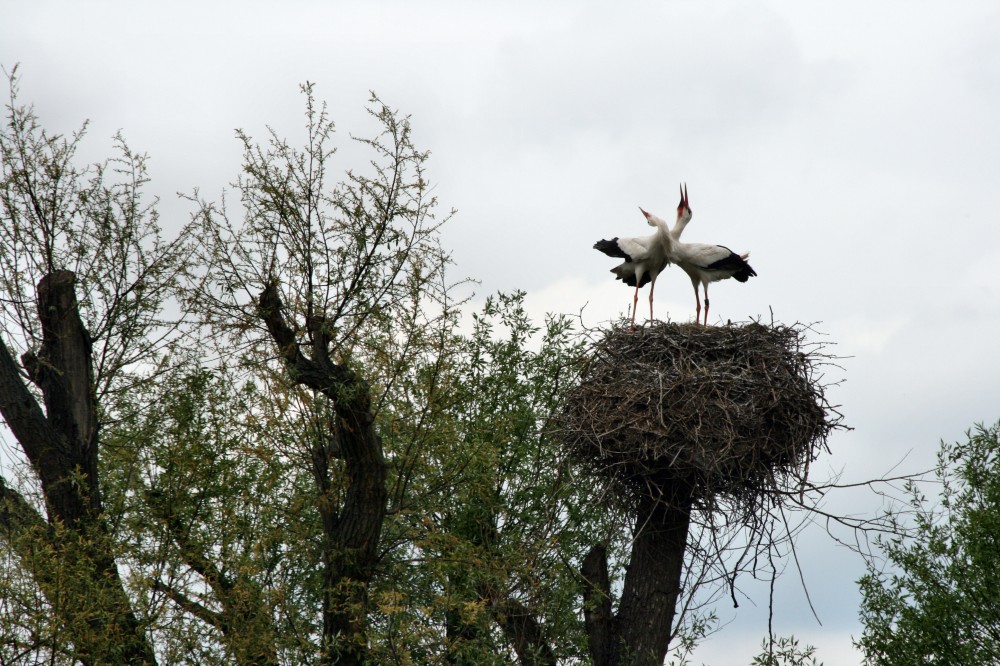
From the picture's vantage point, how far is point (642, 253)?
39.8 feet

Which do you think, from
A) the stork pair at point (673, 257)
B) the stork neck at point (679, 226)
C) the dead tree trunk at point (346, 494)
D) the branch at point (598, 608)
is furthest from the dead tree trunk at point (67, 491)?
the stork neck at point (679, 226)

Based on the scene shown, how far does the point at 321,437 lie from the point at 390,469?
1.23m

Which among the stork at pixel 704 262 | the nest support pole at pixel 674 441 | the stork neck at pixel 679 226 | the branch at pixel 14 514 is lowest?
the branch at pixel 14 514

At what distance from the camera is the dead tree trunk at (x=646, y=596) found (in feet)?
31.4

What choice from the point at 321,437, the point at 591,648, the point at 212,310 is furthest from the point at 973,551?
the point at 212,310

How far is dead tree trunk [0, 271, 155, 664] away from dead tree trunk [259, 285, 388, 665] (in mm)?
1490

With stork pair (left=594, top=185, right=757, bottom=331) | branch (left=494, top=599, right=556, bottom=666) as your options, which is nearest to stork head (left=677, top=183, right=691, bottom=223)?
stork pair (left=594, top=185, right=757, bottom=331)

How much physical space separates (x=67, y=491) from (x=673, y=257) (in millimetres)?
6716

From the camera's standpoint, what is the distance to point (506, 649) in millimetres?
9930

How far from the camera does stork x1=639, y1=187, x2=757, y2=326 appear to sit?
11.9 m

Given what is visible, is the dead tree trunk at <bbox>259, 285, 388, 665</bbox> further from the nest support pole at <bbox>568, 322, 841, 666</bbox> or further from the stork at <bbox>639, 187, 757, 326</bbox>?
the stork at <bbox>639, 187, 757, 326</bbox>

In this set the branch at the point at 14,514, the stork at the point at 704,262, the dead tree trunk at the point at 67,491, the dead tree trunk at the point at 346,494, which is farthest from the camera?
the stork at the point at 704,262

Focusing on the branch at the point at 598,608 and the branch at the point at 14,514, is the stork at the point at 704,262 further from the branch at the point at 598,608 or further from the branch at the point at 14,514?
the branch at the point at 14,514

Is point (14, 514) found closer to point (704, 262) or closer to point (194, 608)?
point (194, 608)
